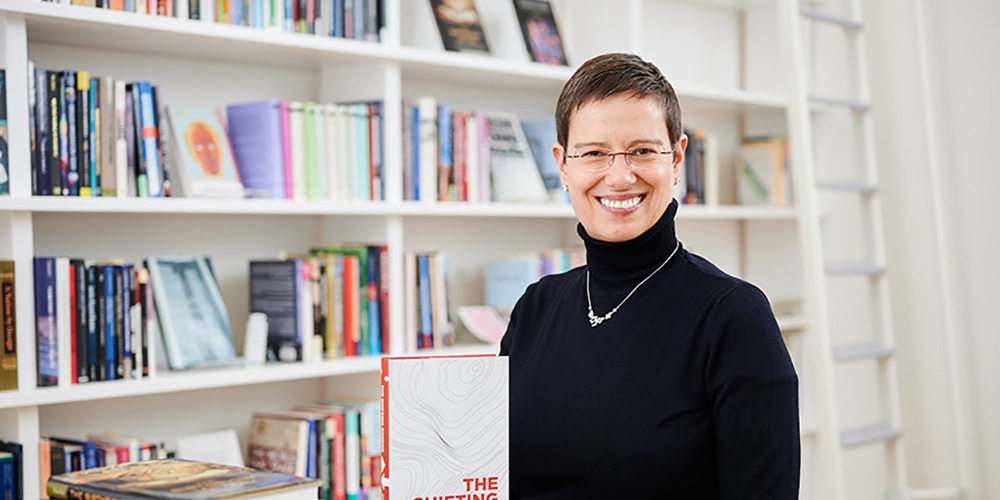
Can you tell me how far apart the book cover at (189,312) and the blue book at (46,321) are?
0.25m

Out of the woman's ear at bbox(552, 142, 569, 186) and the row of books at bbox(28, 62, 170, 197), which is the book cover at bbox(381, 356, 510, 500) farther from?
the row of books at bbox(28, 62, 170, 197)

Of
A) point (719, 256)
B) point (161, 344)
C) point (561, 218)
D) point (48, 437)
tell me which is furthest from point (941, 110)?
point (48, 437)

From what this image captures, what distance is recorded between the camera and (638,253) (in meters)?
1.54

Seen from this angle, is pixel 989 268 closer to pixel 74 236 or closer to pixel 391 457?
pixel 74 236

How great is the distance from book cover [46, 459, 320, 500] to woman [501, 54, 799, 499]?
36 cm

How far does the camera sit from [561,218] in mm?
3500

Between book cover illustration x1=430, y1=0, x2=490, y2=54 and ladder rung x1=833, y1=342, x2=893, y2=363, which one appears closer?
book cover illustration x1=430, y1=0, x2=490, y2=54

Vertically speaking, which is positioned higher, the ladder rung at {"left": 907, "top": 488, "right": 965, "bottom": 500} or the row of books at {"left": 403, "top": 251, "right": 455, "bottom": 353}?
the row of books at {"left": 403, "top": 251, "right": 455, "bottom": 353}

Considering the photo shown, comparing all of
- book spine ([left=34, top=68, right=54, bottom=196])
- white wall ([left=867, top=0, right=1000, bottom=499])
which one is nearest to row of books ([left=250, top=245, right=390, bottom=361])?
book spine ([left=34, top=68, right=54, bottom=196])

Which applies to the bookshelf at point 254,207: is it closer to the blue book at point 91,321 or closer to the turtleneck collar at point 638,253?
the blue book at point 91,321

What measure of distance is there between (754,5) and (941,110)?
72cm

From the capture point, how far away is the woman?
4.54 feet

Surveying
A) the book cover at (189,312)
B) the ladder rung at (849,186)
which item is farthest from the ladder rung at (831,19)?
the book cover at (189,312)

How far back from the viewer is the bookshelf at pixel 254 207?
2.24 meters
